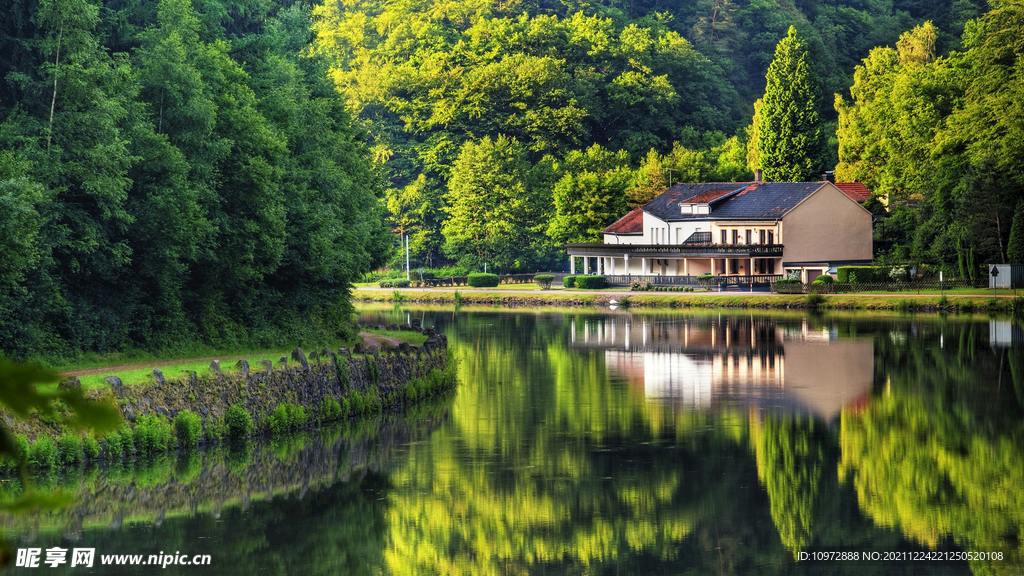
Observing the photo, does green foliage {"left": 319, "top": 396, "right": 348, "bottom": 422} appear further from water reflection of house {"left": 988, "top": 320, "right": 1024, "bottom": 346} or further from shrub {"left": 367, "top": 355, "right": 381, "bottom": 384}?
water reflection of house {"left": 988, "top": 320, "right": 1024, "bottom": 346}

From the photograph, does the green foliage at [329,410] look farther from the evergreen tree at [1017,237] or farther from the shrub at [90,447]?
the evergreen tree at [1017,237]

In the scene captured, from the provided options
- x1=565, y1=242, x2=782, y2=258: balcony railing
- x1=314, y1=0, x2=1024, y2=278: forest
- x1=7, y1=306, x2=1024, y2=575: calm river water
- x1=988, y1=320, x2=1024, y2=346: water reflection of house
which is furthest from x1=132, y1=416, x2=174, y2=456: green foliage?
x1=565, y1=242, x2=782, y2=258: balcony railing

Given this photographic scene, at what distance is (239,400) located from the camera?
86.5 feet

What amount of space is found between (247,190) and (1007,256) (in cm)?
5247

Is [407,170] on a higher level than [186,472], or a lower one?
higher

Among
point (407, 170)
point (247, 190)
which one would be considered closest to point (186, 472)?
point (247, 190)

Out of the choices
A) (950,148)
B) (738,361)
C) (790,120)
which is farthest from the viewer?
(790,120)

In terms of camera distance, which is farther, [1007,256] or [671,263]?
[671,263]

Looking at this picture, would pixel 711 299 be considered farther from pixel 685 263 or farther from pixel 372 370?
pixel 372 370

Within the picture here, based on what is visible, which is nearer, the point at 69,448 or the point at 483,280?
the point at 69,448

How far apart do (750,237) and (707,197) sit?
5.23 m

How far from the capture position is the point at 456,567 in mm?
18031

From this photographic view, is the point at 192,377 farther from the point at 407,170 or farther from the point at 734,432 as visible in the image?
the point at 407,170

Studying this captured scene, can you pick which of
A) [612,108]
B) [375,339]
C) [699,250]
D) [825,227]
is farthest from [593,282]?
[375,339]
